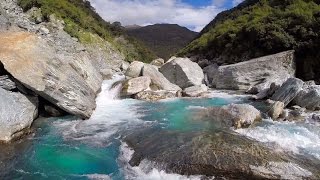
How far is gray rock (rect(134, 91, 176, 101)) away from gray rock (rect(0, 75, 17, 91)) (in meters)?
12.7

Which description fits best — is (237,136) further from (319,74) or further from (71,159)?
(319,74)

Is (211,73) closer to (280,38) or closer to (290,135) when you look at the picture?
(280,38)

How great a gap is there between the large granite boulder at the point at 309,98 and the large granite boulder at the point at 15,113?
61.7 ft

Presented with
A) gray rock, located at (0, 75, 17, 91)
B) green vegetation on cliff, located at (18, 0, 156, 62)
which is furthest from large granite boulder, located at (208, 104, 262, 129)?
green vegetation on cliff, located at (18, 0, 156, 62)

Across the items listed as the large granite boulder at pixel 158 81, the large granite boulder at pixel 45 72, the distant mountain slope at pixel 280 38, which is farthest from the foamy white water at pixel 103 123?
the distant mountain slope at pixel 280 38

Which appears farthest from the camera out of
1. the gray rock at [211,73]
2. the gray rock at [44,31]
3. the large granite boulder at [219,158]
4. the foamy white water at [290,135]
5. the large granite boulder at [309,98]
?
the gray rock at [44,31]

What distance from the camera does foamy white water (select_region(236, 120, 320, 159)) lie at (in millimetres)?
16500

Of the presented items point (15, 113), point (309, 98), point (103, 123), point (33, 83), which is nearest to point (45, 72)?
point (33, 83)

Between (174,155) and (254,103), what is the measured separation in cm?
1559

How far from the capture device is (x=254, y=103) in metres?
29.2

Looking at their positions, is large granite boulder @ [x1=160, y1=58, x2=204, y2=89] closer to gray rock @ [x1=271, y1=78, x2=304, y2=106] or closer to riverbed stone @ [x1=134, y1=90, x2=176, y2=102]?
riverbed stone @ [x1=134, y1=90, x2=176, y2=102]

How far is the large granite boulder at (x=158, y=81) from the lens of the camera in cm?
3456

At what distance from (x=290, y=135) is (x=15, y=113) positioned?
15433 mm

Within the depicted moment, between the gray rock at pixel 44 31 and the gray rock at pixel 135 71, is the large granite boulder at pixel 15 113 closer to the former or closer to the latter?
the gray rock at pixel 135 71
